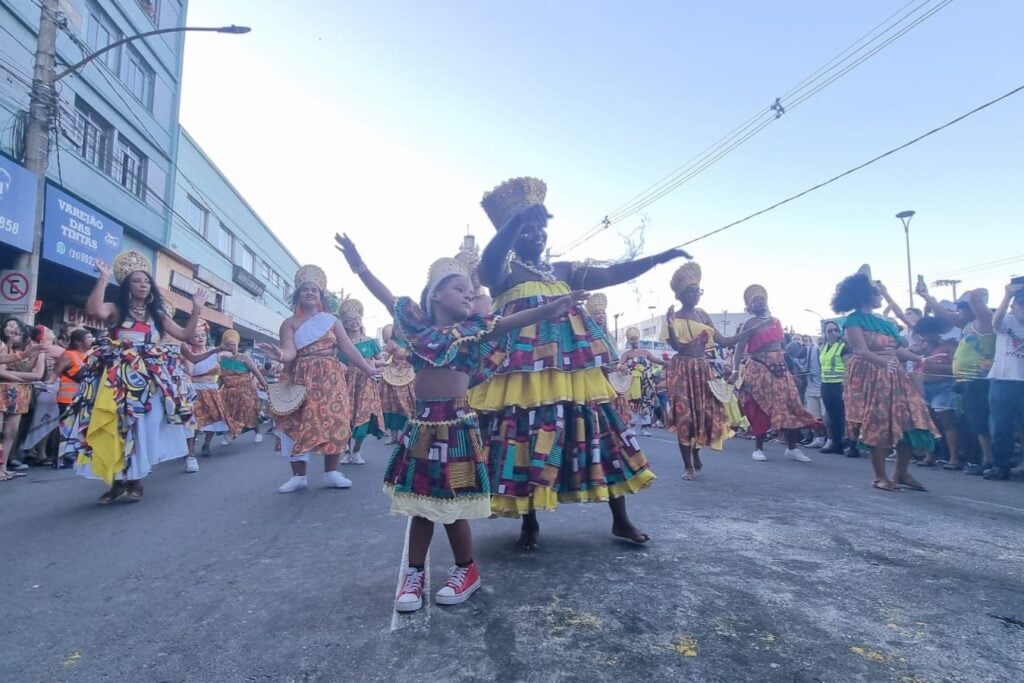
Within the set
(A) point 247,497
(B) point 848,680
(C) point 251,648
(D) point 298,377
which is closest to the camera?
(B) point 848,680

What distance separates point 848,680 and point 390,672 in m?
1.45

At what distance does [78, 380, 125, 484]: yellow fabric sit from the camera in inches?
183

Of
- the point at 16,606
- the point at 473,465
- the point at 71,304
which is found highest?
the point at 71,304

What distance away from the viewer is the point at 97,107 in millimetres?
14828

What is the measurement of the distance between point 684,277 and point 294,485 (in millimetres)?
4395

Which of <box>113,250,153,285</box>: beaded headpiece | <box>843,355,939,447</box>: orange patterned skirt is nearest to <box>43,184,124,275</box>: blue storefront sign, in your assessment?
<box>113,250,153,285</box>: beaded headpiece

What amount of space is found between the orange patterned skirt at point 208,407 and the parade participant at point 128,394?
156 inches

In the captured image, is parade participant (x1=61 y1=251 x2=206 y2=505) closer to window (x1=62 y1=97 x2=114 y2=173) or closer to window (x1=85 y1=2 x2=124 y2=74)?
window (x1=62 y1=97 x2=114 y2=173)

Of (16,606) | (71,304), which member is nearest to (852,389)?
(16,606)

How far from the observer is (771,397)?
7.34 m

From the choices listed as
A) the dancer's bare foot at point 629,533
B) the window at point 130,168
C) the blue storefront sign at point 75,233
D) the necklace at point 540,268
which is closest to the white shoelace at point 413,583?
the dancer's bare foot at point 629,533

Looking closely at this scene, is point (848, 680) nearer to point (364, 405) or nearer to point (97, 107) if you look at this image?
point (364, 405)

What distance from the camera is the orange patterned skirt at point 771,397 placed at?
7246 mm

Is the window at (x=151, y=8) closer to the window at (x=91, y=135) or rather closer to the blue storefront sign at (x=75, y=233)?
the window at (x=91, y=135)
